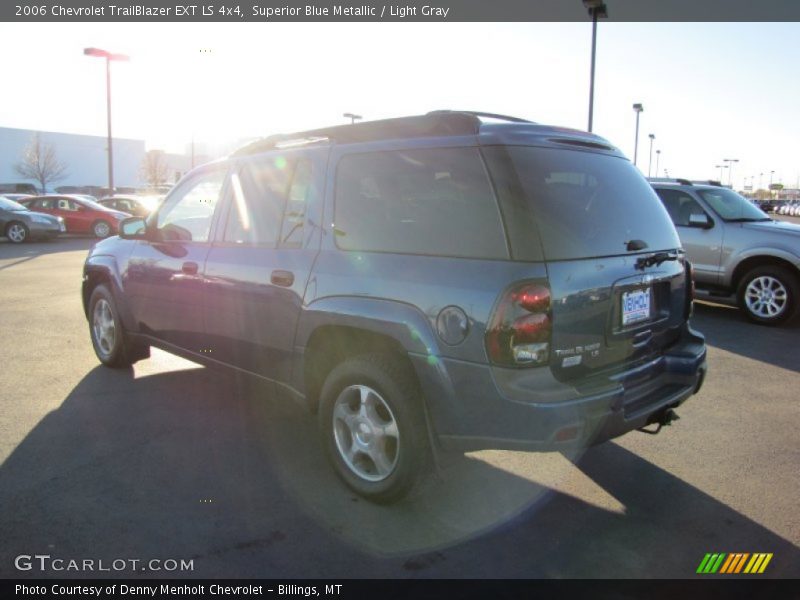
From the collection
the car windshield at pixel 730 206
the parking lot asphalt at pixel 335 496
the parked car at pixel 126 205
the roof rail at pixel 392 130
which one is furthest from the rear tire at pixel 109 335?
the parked car at pixel 126 205

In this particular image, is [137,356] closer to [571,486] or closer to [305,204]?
[305,204]

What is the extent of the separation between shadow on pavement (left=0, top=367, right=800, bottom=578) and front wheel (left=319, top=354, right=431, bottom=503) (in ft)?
0.50

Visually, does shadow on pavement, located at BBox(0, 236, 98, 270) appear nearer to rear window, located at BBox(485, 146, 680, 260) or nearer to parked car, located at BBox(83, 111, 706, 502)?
parked car, located at BBox(83, 111, 706, 502)

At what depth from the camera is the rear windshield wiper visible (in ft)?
10.8

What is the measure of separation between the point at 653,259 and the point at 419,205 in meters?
1.33

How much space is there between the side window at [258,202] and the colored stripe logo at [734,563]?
2907 millimetres

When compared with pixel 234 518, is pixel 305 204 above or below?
above

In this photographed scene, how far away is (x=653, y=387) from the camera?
10.9 ft

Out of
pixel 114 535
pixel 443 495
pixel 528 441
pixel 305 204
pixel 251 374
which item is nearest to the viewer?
pixel 528 441

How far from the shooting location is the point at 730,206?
881 centimetres

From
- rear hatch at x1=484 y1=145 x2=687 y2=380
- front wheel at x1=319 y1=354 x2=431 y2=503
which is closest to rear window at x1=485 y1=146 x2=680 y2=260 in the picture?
rear hatch at x1=484 y1=145 x2=687 y2=380

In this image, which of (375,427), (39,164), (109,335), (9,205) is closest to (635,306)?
(375,427)

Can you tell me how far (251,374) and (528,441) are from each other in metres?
2.07
